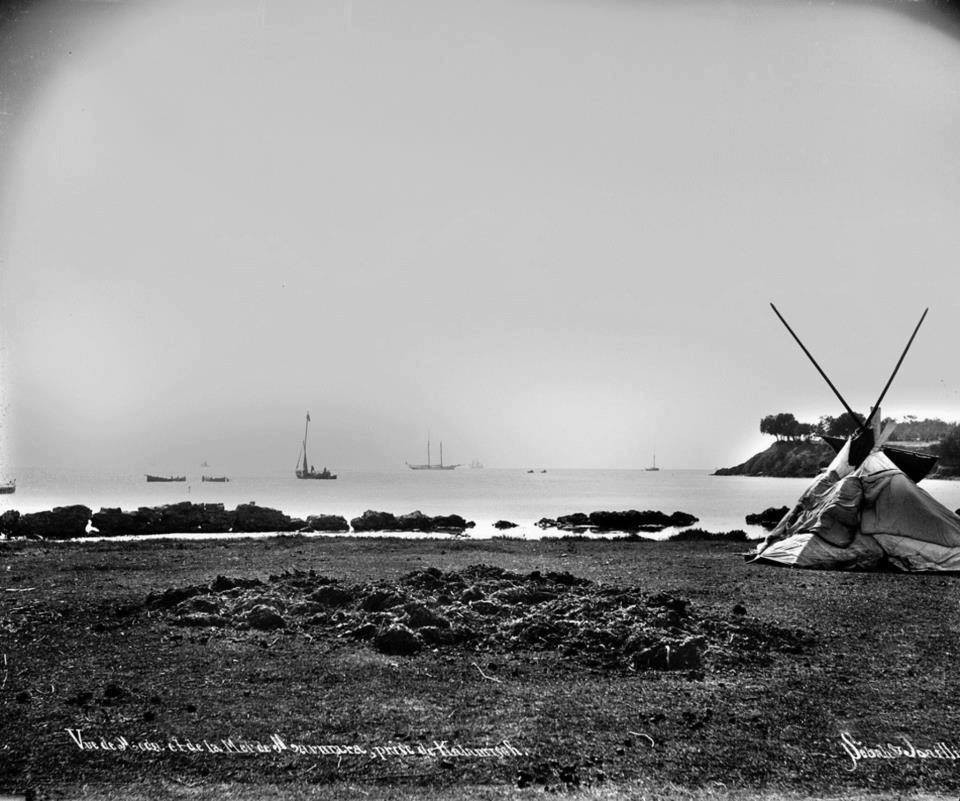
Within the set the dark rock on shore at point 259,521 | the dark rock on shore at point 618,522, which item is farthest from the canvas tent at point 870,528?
the dark rock on shore at point 259,521

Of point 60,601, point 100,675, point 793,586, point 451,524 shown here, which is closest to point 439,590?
point 100,675

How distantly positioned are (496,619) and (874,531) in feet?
32.3

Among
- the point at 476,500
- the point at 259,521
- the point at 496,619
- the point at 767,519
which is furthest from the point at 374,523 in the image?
the point at 476,500

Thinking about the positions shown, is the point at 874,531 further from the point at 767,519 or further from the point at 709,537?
the point at 767,519

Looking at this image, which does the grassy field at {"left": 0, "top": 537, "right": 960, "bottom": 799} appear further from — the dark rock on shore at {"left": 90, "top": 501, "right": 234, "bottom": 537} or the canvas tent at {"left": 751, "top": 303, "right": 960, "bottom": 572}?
the dark rock on shore at {"left": 90, "top": 501, "right": 234, "bottom": 537}

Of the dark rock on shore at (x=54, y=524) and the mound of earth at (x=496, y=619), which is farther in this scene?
the dark rock on shore at (x=54, y=524)

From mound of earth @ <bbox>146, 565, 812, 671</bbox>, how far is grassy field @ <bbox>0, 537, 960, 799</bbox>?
0.13 metres

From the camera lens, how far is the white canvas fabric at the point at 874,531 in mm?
13141

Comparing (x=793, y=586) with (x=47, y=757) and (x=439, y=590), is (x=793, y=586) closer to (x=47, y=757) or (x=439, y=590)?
(x=439, y=590)

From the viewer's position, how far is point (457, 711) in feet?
16.8

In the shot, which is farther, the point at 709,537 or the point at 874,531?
the point at 709,537
